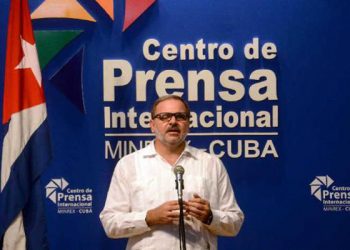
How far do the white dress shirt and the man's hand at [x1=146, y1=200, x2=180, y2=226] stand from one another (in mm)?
52

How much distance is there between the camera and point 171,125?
2.33 metres

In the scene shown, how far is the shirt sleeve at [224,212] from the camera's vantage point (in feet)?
7.49

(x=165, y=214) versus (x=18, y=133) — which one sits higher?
(x=18, y=133)

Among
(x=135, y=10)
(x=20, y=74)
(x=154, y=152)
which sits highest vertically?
(x=135, y=10)

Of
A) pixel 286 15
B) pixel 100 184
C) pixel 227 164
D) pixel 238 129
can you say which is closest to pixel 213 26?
pixel 286 15

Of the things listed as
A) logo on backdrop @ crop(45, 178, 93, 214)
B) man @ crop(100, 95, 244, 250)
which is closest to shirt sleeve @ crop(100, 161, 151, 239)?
man @ crop(100, 95, 244, 250)

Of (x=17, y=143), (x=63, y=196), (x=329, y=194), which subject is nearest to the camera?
(x=17, y=143)

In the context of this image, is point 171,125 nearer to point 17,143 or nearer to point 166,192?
point 166,192

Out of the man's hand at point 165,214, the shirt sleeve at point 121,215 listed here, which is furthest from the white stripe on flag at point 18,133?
the man's hand at point 165,214

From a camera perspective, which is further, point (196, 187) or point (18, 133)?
point (18, 133)

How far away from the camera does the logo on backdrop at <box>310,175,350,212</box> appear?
327 cm

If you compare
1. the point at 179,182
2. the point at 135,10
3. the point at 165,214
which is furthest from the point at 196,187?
the point at 135,10

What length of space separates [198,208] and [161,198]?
0.23m

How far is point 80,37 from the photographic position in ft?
11.1
